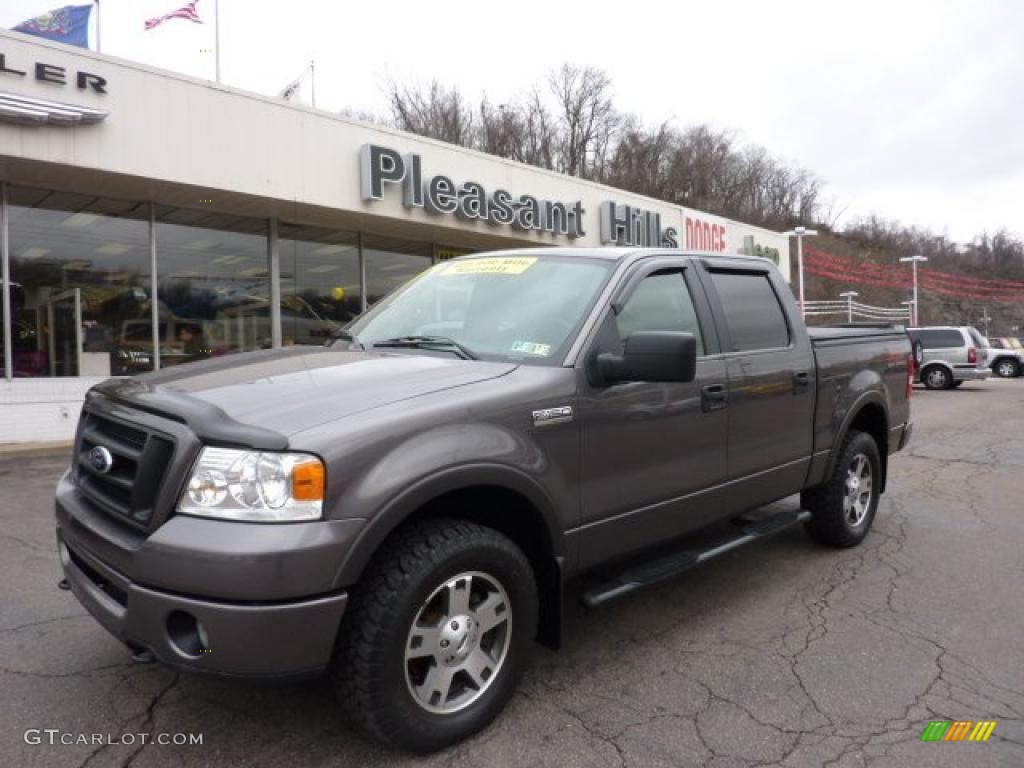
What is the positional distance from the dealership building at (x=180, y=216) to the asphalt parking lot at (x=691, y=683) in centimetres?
632

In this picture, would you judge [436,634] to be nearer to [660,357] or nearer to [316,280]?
[660,357]

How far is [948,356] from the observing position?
20.7 m

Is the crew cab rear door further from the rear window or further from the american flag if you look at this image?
the rear window

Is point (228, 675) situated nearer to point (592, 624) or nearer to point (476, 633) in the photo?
point (476, 633)

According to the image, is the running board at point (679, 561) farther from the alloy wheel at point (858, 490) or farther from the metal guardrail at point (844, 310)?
the metal guardrail at point (844, 310)

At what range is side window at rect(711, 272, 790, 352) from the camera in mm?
4086

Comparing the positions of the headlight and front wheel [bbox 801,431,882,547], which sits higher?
the headlight

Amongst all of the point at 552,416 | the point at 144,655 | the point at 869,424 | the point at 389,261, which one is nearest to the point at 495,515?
the point at 552,416

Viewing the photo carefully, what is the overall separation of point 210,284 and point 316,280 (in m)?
1.98

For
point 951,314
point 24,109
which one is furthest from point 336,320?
point 951,314

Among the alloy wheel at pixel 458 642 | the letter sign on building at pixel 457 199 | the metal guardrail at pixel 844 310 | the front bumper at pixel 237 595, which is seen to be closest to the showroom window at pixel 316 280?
the letter sign on building at pixel 457 199

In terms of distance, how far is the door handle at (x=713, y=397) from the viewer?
362 centimetres

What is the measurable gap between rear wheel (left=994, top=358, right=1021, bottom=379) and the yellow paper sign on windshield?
3184 cm

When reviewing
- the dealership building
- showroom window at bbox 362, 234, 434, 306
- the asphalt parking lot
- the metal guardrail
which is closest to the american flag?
the dealership building
